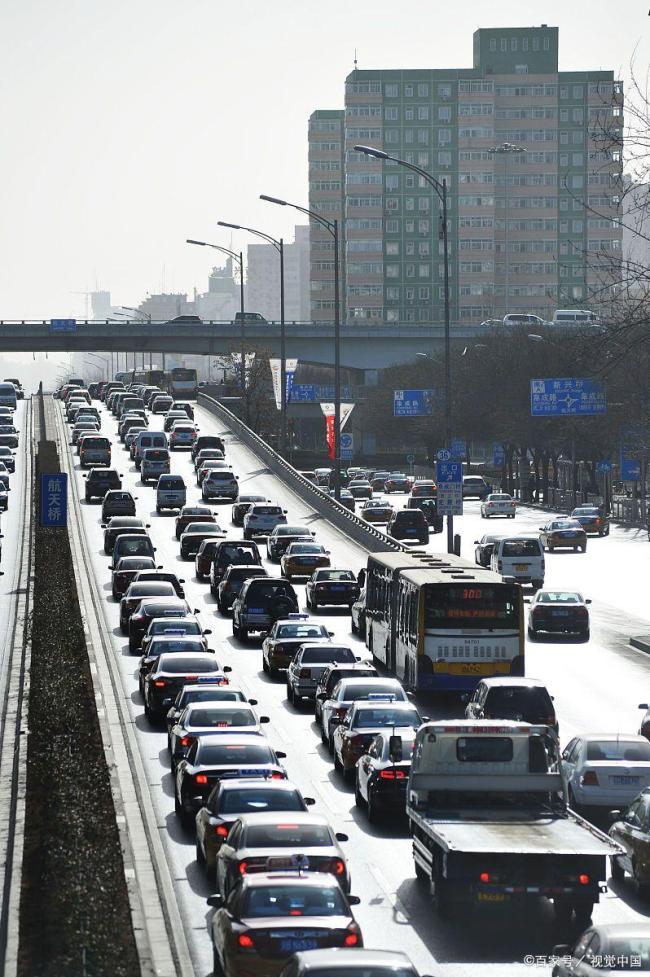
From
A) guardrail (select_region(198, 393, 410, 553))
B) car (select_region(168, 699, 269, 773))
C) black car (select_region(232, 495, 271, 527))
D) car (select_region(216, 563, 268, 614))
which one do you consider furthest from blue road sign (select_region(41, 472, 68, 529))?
car (select_region(168, 699, 269, 773))

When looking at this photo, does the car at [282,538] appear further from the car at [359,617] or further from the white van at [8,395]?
the white van at [8,395]

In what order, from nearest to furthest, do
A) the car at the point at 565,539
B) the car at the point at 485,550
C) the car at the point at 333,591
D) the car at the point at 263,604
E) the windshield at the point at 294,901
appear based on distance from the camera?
the windshield at the point at 294,901
the car at the point at 263,604
the car at the point at 333,591
the car at the point at 485,550
the car at the point at 565,539

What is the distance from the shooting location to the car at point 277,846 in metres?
15.8

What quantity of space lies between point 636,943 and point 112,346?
143 metres

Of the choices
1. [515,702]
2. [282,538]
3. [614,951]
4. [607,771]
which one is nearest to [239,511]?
[282,538]

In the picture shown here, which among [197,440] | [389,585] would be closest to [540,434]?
[197,440]

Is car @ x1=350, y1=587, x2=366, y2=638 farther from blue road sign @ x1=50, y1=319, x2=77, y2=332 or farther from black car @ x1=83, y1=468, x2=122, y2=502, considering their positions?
blue road sign @ x1=50, y1=319, x2=77, y2=332

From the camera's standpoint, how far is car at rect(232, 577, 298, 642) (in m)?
43.2

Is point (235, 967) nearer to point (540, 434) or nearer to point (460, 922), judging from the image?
point (460, 922)

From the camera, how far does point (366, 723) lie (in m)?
25.6

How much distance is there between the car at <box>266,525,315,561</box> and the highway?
1.50 m

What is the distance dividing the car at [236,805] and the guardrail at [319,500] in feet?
82.8

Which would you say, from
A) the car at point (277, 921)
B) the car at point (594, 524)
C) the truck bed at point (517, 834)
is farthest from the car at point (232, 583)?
the car at point (594, 524)

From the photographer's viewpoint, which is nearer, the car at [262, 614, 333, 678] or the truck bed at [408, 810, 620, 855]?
the truck bed at [408, 810, 620, 855]
